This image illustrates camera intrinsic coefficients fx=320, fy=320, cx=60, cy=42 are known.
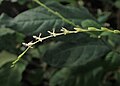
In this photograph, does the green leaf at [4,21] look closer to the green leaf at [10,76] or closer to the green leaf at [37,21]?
the green leaf at [37,21]

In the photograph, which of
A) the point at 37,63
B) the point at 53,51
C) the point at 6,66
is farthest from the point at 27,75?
the point at 53,51

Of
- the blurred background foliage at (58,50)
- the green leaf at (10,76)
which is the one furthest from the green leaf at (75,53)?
the green leaf at (10,76)

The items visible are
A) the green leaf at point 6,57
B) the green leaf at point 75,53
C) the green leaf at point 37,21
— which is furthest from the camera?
the green leaf at point 6,57

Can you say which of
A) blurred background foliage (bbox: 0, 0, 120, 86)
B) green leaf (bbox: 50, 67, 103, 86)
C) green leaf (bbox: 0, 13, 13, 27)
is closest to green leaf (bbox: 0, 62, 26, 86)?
blurred background foliage (bbox: 0, 0, 120, 86)

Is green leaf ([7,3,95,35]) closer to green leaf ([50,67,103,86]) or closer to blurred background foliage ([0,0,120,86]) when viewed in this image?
blurred background foliage ([0,0,120,86])

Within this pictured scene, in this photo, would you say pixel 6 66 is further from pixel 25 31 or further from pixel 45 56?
pixel 25 31

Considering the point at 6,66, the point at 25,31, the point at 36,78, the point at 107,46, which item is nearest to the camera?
the point at 25,31

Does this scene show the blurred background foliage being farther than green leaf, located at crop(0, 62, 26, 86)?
No

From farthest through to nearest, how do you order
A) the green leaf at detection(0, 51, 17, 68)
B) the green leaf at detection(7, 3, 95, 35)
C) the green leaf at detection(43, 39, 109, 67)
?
the green leaf at detection(0, 51, 17, 68) < the green leaf at detection(43, 39, 109, 67) < the green leaf at detection(7, 3, 95, 35)
